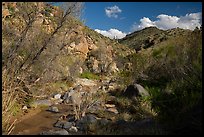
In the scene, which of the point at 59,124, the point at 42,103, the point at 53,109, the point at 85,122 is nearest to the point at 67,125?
the point at 59,124

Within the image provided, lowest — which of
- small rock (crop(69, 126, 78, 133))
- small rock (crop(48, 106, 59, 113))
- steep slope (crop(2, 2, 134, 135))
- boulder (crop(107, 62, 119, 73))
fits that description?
small rock (crop(69, 126, 78, 133))

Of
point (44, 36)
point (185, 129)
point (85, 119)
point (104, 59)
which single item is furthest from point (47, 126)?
point (104, 59)

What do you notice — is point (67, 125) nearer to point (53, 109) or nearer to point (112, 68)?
point (53, 109)

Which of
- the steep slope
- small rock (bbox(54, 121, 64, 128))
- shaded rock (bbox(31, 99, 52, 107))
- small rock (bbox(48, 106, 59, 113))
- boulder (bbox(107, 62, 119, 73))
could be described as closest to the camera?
small rock (bbox(54, 121, 64, 128))

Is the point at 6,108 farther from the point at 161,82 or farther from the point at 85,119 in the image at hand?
the point at 161,82

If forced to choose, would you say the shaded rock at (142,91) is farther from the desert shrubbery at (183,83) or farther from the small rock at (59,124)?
the small rock at (59,124)

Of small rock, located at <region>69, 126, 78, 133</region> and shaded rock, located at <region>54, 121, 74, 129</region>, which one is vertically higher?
shaded rock, located at <region>54, 121, 74, 129</region>

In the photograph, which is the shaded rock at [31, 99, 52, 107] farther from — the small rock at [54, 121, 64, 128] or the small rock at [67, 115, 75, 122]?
the small rock at [54, 121, 64, 128]

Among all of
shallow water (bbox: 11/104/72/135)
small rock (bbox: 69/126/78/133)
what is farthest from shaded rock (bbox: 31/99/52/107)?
small rock (bbox: 69/126/78/133)

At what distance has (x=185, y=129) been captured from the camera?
6.07 metres

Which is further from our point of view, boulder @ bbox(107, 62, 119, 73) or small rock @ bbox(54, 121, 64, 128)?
boulder @ bbox(107, 62, 119, 73)

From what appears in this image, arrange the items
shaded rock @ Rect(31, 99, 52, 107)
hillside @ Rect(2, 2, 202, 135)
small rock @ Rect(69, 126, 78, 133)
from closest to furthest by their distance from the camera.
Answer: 1. hillside @ Rect(2, 2, 202, 135)
2. small rock @ Rect(69, 126, 78, 133)
3. shaded rock @ Rect(31, 99, 52, 107)

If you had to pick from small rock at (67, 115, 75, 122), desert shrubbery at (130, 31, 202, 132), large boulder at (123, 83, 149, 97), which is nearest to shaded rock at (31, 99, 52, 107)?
small rock at (67, 115, 75, 122)

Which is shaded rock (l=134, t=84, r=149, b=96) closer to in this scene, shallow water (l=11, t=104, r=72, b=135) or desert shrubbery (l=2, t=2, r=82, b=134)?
shallow water (l=11, t=104, r=72, b=135)
